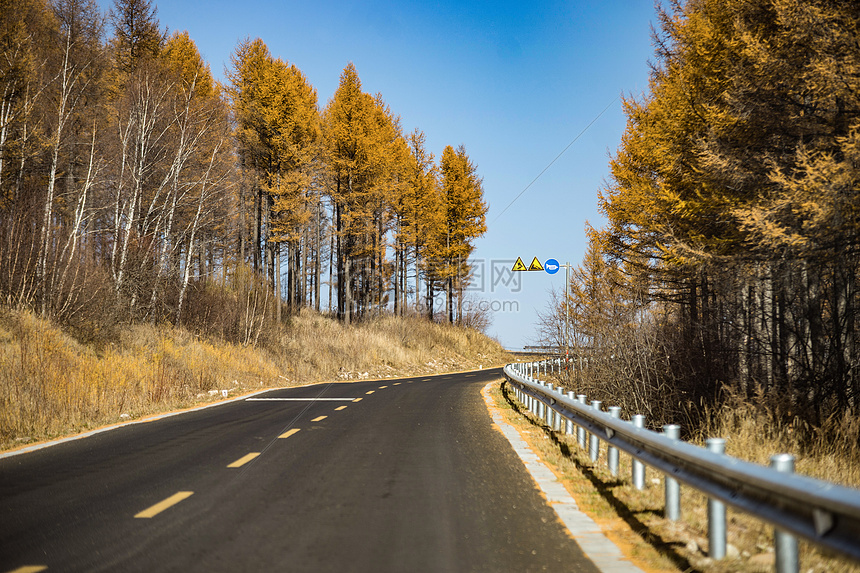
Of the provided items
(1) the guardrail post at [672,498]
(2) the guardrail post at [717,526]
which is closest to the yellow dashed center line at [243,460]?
(1) the guardrail post at [672,498]

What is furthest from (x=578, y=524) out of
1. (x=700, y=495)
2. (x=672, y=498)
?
(x=700, y=495)

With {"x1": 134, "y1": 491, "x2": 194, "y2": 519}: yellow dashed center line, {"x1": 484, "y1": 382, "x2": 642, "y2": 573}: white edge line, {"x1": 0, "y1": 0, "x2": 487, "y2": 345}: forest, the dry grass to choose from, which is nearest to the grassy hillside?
{"x1": 0, "y1": 0, "x2": 487, "y2": 345}: forest

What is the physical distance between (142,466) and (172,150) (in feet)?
71.9

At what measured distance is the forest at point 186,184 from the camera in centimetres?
1978

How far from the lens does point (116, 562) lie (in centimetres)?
405

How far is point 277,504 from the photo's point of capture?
568 centimetres

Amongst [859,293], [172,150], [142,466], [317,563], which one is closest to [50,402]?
[142,466]

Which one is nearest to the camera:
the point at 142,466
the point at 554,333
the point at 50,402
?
the point at 142,466

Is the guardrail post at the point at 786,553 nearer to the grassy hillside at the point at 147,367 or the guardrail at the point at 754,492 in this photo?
the guardrail at the point at 754,492

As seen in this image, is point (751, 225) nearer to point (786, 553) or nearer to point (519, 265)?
point (786, 553)

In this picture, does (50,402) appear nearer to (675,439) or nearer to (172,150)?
(675,439)

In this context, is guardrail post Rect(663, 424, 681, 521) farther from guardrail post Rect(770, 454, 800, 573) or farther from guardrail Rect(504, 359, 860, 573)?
guardrail post Rect(770, 454, 800, 573)

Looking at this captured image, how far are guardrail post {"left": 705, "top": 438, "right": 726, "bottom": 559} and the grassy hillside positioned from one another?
9503mm

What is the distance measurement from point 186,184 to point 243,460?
20.8 metres
